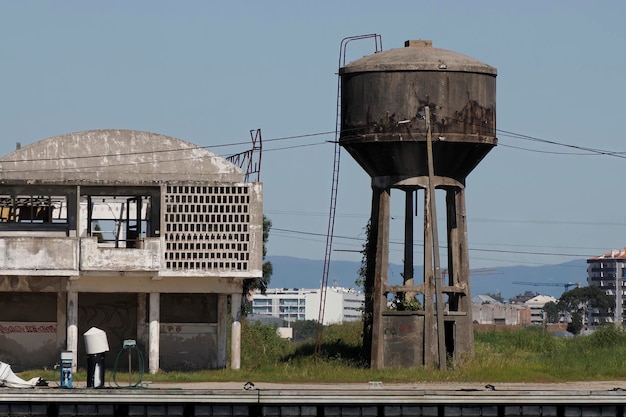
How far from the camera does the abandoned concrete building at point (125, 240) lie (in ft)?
187

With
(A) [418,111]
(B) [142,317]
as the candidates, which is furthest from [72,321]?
(A) [418,111]

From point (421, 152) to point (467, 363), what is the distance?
7322 millimetres

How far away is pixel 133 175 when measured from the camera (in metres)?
57.6

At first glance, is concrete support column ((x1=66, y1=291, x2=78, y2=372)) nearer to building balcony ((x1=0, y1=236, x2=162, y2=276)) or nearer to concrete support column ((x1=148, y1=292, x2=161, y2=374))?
building balcony ((x1=0, y1=236, x2=162, y2=276))

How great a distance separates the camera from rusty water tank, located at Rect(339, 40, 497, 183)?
5653 centimetres

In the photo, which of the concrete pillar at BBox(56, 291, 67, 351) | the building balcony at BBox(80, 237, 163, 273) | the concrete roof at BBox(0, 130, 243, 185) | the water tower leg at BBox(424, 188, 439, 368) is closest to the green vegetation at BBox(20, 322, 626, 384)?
the water tower leg at BBox(424, 188, 439, 368)

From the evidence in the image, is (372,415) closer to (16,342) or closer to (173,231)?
(173,231)

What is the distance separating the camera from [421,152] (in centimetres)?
5684

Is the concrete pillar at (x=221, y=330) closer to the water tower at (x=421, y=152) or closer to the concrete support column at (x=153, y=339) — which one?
the concrete support column at (x=153, y=339)

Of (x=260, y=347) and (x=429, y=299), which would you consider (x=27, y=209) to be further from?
(x=429, y=299)

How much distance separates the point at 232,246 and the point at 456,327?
822cm

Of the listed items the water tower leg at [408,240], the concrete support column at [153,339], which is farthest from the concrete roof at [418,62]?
the concrete support column at [153,339]

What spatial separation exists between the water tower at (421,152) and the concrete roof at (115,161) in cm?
497

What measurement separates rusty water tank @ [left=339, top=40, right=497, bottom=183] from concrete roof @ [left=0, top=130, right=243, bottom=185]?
194 inches
